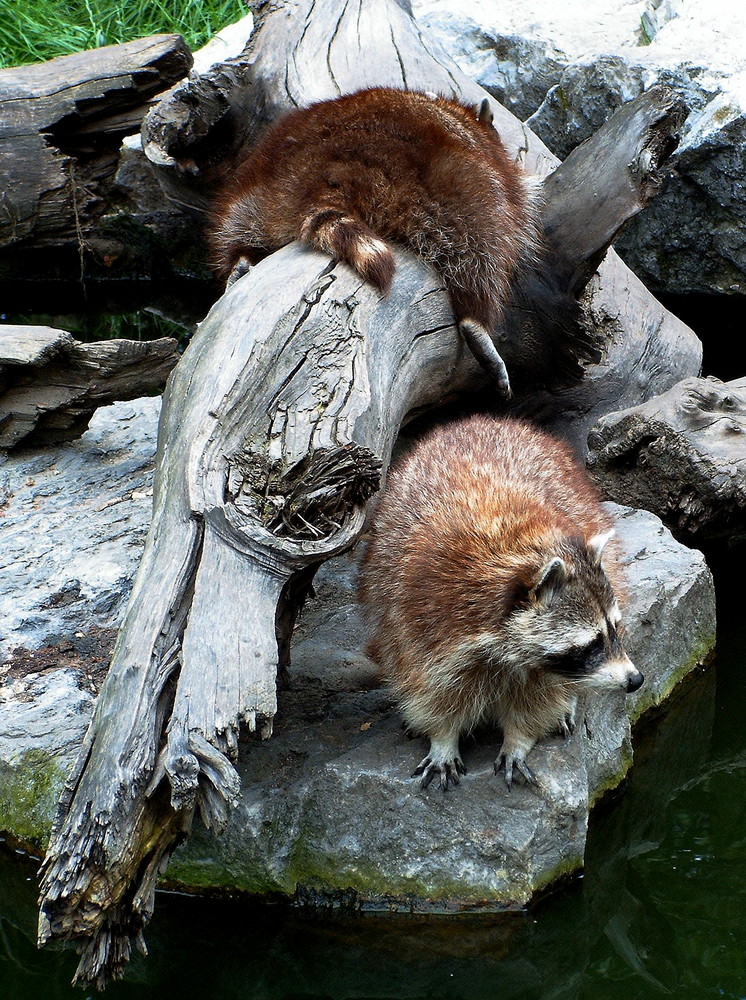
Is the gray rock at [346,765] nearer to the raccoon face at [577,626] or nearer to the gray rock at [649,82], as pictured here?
the raccoon face at [577,626]

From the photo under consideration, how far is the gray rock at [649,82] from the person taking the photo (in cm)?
641

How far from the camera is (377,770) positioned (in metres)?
3.09

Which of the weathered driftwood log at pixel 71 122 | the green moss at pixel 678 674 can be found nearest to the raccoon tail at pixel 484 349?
the green moss at pixel 678 674

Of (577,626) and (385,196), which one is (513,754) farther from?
(385,196)

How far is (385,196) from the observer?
13.0 ft

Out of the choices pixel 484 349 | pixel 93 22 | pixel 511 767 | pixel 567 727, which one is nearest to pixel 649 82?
pixel 484 349

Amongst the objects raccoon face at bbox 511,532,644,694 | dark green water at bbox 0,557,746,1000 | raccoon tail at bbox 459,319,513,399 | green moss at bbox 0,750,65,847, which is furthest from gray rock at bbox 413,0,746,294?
green moss at bbox 0,750,65,847

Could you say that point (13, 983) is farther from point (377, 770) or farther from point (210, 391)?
point (210, 391)

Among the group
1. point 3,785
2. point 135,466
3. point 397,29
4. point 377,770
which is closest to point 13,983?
point 3,785

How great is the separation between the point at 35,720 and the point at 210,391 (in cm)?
112

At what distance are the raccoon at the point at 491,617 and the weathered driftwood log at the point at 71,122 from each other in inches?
168

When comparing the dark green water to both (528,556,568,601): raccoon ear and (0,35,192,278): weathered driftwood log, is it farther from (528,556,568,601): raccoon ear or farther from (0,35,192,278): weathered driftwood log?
(0,35,192,278): weathered driftwood log

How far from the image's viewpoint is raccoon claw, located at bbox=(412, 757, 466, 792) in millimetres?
A: 3061

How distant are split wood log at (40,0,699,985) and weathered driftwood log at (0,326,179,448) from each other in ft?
3.46
